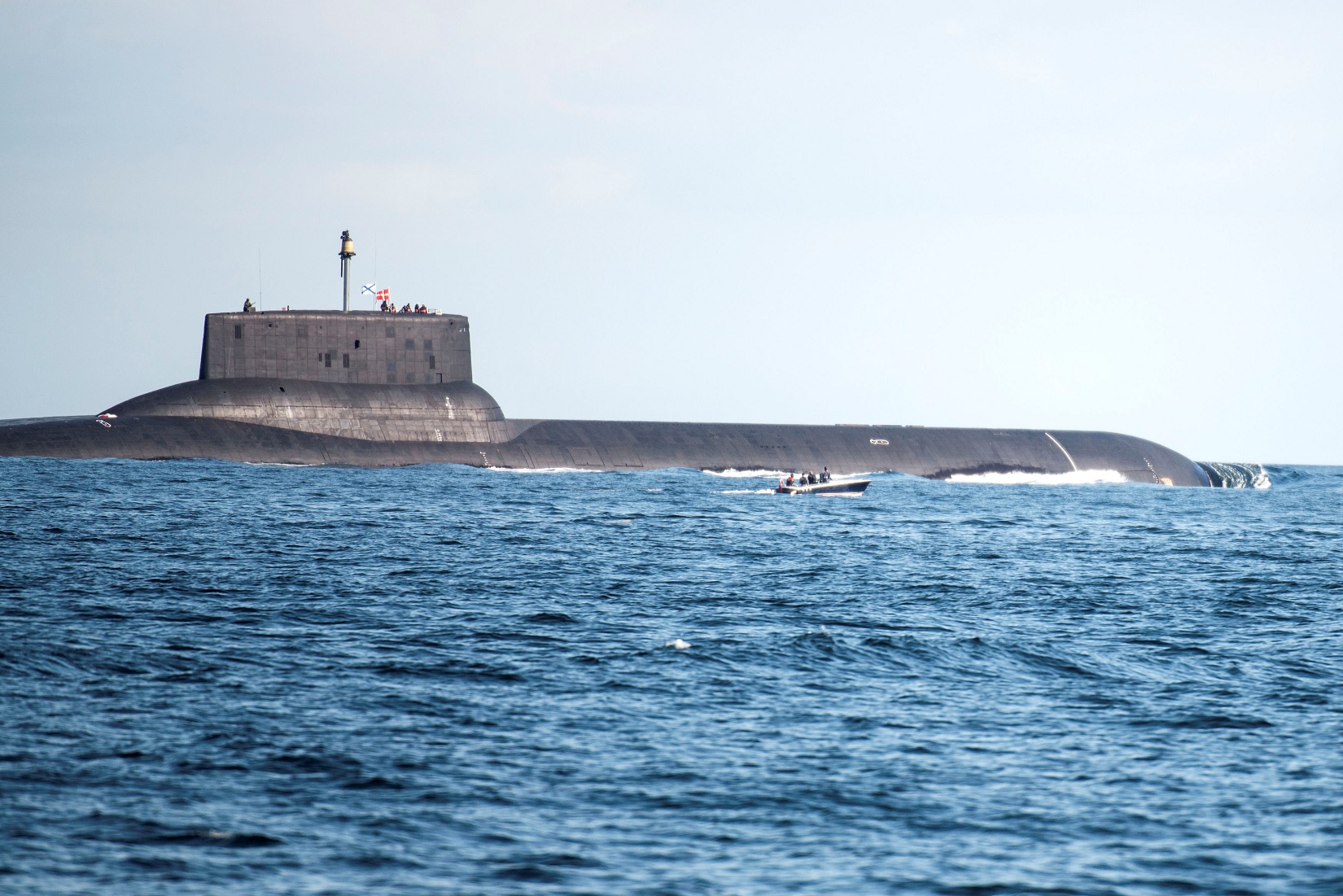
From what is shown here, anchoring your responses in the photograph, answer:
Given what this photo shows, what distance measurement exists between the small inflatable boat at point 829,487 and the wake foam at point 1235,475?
38101mm

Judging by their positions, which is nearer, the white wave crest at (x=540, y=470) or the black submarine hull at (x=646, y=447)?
the black submarine hull at (x=646, y=447)

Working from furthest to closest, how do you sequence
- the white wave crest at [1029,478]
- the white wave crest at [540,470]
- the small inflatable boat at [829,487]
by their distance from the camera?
the white wave crest at [1029,478] < the white wave crest at [540,470] < the small inflatable boat at [829,487]

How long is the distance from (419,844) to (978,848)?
533cm

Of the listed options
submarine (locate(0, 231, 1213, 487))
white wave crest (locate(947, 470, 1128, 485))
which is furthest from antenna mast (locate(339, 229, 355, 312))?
white wave crest (locate(947, 470, 1128, 485))

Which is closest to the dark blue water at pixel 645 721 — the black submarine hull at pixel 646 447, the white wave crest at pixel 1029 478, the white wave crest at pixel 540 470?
the black submarine hull at pixel 646 447

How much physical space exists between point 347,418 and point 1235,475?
6512 cm

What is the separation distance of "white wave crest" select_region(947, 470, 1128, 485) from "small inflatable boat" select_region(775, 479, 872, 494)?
1597 cm

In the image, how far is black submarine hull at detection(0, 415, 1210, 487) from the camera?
58375mm

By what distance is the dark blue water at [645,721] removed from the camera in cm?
1226

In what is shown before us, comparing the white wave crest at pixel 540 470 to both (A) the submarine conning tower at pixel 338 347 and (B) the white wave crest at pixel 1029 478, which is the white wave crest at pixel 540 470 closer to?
(A) the submarine conning tower at pixel 338 347

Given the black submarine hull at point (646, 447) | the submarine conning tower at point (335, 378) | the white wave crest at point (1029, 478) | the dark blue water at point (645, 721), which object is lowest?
the dark blue water at point (645, 721)

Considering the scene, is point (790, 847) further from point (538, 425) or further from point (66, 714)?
point (538, 425)

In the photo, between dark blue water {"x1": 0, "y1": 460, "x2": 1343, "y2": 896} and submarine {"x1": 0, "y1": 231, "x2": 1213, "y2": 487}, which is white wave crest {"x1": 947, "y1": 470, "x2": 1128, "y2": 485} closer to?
submarine {"x1": 0, "y1": 231, "x2": 1213, "y2": 487}

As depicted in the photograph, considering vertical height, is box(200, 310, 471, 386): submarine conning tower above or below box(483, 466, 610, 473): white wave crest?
above
